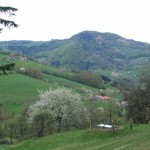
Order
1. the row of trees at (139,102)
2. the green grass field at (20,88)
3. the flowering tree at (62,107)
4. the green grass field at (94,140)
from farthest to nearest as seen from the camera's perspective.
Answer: the green grass field at (20,88)
the flowering tree at (62,107)
the row of trees at (139,102)
the green grass field at (94,140)

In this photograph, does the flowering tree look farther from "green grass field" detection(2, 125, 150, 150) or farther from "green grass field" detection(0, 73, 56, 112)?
"green grass field" detection(0, 73, 56, 112)

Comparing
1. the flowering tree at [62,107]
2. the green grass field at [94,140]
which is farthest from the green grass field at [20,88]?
the green grass field at [94,140]

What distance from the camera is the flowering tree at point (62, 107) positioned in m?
71.1

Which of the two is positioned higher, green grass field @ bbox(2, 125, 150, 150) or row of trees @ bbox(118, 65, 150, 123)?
row of trees @ bbox(118, 65, 150, 123)

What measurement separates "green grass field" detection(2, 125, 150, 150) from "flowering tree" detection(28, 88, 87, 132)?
24910 millimetres

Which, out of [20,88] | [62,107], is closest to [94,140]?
[62,107]

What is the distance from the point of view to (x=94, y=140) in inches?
1518

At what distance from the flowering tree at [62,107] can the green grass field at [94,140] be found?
81.7 feet

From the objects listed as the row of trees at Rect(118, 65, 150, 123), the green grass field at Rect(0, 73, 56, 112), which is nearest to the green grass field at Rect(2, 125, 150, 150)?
the row of trees at Rect(118, 65, 150, 123)

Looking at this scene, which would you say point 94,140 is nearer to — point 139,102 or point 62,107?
point 139,102

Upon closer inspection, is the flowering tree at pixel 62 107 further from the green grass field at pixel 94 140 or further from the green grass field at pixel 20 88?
the green grass field at pixel 20 88

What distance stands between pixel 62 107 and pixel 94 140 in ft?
110

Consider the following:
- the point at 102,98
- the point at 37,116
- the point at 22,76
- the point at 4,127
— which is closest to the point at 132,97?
the point at 37,116

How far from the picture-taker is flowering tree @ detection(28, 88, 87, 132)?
71125 millimetres
